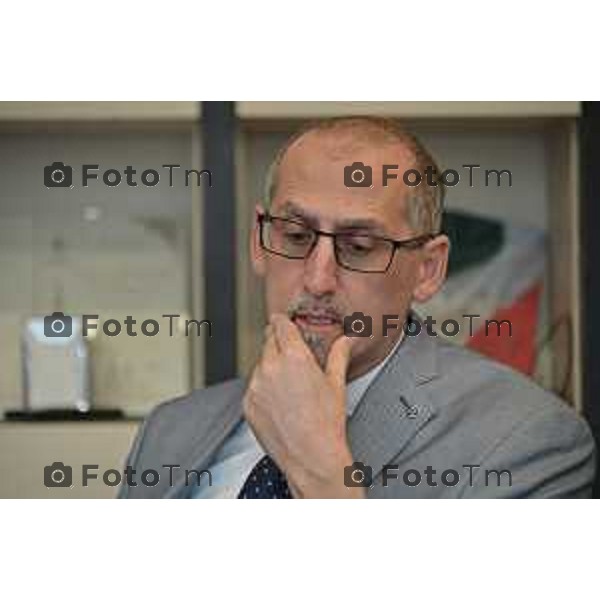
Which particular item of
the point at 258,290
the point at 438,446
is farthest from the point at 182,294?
the point at 438,446

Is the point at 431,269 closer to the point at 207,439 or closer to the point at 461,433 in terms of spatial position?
the point at 461,433

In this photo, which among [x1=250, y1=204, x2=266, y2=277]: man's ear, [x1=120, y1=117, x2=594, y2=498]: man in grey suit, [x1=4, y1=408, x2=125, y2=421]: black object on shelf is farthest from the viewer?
[x1=4, y1=408, x2=125, y2=421]: black object on shelf

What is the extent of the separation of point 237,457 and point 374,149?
11.6 inches

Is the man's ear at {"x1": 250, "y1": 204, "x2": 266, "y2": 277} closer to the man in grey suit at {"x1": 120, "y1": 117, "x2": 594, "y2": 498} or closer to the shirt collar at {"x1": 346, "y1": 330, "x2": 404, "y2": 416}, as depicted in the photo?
the man in grey suit at {"x1": 120, "y1": 117, "x2": 594, "y2": 498}

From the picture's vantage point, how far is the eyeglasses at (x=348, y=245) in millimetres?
787

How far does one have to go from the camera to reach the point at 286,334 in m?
0.80

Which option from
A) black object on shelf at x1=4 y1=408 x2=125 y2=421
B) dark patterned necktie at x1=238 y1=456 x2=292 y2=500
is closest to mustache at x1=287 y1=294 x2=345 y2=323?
dark patterned necktie at x1=238 y1=456 x2=292 y2=500

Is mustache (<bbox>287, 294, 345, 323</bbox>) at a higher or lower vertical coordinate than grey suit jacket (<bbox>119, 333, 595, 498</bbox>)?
higher

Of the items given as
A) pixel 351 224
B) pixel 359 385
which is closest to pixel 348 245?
pixel 351 224

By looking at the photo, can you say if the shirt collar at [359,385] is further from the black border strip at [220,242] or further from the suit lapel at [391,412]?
the black border strip at [220,242]

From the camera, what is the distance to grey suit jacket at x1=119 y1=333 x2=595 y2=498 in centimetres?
76

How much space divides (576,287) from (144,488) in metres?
0.48

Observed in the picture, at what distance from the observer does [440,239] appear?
856 mm

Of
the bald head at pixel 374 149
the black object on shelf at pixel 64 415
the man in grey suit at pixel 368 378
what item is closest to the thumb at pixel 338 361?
the man in grey suit at pixel 368 378
